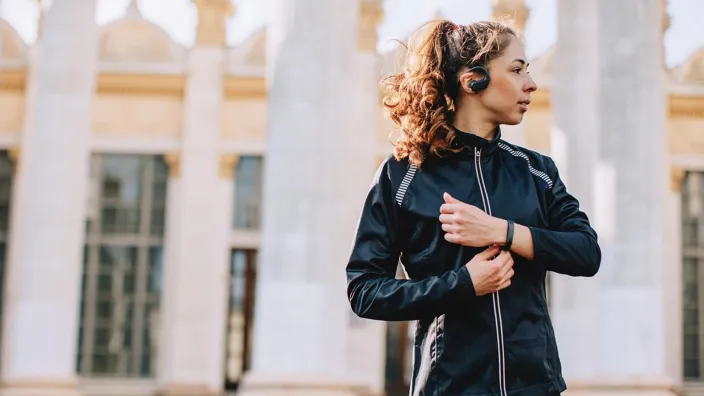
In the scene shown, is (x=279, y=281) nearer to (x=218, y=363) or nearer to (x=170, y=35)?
(x=218, y=363)

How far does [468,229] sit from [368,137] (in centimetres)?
1942

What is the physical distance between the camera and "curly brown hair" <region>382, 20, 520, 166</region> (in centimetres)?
303

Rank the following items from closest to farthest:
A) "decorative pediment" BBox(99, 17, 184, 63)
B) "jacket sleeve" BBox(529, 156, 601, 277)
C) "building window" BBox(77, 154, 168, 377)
A: "jacket sleeve" BBox(529, 156, 601, 277) < "building window" BBox(77, 154, 168, 377) < "decorative pediment" BBox(99, 17, 184, 63)

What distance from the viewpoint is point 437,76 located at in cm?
308

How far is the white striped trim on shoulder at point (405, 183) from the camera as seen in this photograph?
300 centimetres

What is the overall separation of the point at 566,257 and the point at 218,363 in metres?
19.6

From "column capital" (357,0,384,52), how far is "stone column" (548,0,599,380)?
271 inches

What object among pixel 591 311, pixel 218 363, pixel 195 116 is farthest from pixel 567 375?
pixel 195 116

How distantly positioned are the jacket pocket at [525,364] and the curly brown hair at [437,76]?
1.91ft

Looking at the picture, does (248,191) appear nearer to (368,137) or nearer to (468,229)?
(368,137)

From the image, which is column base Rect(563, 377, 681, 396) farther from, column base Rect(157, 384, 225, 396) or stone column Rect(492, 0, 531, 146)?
column base Rect(157, 384, 225, 396)

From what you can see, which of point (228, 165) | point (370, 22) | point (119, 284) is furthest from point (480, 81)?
point (119, 284)

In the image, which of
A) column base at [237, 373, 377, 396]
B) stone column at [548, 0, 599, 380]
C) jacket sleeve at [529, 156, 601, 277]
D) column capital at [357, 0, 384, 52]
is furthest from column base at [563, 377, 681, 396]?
column capital at [357, 0, 384, 52]

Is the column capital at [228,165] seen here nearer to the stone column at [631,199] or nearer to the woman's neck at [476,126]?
the stone column at [631,199]
